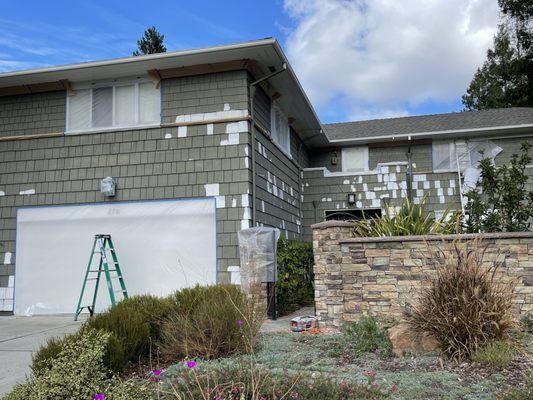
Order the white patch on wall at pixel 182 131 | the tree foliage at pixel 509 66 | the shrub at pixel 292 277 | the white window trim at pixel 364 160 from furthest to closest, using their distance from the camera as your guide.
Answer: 1. the tree foliage at pixel 509 66
2. the white window trim at pixel 364 160
3. the white patch on wall at pixel 182 131
4. the shrub at pixel 292 277

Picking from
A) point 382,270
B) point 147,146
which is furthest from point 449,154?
point 147,146

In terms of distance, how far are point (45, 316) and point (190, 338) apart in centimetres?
585

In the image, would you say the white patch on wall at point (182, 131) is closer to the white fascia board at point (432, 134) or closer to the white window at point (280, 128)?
the white window at point (280, 128)

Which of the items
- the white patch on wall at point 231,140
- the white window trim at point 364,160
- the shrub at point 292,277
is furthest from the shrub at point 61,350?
the white window trim at point 364,160

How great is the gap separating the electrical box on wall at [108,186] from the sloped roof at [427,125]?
745cm

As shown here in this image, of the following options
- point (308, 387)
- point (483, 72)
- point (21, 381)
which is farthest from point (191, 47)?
point (483, 72)

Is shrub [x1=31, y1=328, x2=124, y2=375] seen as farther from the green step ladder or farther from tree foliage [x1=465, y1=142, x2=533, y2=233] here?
tree foliage [x1=465, y1=142, x2=533, y2=233]

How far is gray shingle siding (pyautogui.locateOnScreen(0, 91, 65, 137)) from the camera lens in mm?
10016

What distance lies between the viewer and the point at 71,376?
3512 millimetres

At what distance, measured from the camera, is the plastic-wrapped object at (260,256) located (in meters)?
8.25

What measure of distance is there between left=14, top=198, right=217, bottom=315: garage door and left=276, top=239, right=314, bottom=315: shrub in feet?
4.17

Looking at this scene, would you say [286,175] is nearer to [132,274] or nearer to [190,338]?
[132,274]

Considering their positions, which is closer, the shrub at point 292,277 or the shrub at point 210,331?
the shrub at point 210,331

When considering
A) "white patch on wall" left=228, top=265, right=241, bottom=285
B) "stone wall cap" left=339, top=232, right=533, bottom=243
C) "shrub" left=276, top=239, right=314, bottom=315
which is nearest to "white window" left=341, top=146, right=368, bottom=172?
"shrub" left=276, top=239, right=314, bottom=315
